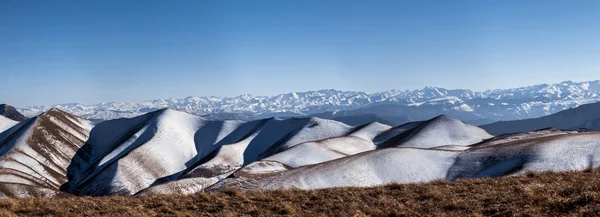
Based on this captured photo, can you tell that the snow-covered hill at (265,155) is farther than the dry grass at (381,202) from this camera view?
Yes

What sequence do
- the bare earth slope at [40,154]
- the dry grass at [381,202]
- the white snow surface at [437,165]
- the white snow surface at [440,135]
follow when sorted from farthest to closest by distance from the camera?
1. the white snow surface at [440,135]
2. the bare earth slope at [40,154]
3. the white snow surface at [437,165]
4. the dry grass at [381,202]

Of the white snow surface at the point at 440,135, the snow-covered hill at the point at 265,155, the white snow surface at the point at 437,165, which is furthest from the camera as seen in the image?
the white snow surface at the point at 440,135

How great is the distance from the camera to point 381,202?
1586 centimetres

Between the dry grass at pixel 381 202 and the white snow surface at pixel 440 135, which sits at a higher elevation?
the dry grass at pixel 381 202

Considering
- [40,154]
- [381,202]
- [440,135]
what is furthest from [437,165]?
[40,154]

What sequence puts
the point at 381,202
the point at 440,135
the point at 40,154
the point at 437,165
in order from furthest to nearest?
the point at 40,154
the point at 440,135
the point at 437,165
the point at 381,202

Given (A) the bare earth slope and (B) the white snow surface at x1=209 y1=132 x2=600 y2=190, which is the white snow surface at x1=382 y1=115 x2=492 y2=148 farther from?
(A) the bare earth slope

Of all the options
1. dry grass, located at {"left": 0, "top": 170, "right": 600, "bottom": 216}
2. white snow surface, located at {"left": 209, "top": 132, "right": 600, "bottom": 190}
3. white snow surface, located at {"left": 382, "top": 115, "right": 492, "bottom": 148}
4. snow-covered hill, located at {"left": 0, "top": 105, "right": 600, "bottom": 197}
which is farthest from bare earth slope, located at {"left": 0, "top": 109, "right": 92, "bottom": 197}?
white snow surface, located at {"left": 382, "top": 115, "right": 492, "bottom": 148}

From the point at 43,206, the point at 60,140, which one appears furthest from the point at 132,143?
the point at 43,206

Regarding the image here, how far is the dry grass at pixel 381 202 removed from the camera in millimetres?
13084

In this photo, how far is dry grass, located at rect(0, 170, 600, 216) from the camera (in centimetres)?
1308

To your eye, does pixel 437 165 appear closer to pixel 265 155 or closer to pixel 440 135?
pixel 440 135

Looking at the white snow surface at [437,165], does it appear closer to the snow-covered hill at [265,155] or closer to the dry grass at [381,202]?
the snow-covered hill at [265,155]

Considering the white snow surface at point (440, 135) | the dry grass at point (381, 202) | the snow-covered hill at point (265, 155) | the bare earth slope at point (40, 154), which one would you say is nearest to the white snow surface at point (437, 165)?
the snow-covered hill at point (265, 155)
